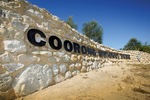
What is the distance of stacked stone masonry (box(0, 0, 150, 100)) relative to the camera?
2482 mm

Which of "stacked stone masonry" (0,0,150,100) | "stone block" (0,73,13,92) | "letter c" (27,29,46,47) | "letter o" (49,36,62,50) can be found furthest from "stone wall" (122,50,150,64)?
"stone block" (0,73,13,92)

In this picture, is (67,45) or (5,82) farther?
(67,45)

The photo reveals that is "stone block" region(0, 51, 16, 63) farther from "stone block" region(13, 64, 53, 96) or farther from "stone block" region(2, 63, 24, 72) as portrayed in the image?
"stone block" region(13, 64, 53, 96)

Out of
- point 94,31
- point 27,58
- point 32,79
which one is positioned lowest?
point 32,79

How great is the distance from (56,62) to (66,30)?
1366 millimetres

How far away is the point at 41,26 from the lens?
3.49m

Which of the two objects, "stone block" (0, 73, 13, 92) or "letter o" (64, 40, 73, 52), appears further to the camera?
"letter o" (64, 40, 73, 52)

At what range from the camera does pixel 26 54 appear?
2859 millimetres

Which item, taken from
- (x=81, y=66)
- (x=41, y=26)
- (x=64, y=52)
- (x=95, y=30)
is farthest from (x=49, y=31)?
(x=95, y=30)

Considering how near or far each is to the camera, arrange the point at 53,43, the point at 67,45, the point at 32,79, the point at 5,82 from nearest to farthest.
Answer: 1. the point at 5,82
2. the point at 32,79
3. the point at 53,43
4. the point at 67,45

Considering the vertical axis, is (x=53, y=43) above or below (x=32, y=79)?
above

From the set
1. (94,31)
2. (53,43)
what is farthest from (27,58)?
(94,31)

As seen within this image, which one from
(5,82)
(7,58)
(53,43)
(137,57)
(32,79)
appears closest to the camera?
(5,82)

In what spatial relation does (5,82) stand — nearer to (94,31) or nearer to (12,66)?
(12,66)
